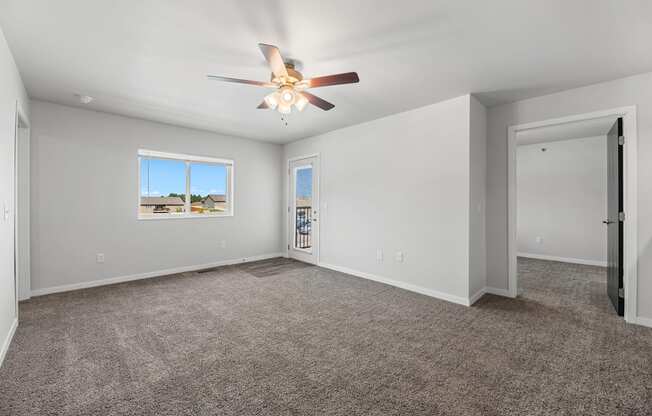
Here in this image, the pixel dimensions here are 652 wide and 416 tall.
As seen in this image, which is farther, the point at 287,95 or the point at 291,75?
the point at 287,95

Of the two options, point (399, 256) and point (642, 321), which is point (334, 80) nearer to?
point (399, 256)

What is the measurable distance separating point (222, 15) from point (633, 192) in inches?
161

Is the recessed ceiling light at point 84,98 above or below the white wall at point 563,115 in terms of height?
above

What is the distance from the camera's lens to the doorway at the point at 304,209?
5531 mm

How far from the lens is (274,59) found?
2.19 meters

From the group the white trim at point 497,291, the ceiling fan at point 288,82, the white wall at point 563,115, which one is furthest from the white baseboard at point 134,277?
the white wall at point 563,115

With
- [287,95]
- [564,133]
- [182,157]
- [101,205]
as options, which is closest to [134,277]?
[101,205]

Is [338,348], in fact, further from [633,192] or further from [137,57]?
[633,192]

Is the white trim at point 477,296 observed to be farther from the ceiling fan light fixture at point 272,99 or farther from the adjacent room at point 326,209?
the ceiling fan light fixture at point 272,99

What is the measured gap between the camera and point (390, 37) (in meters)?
2.26

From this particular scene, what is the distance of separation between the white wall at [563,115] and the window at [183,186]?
4390mm

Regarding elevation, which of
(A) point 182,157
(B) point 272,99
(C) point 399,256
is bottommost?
(C) point 399,256

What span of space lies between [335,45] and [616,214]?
3.47 m

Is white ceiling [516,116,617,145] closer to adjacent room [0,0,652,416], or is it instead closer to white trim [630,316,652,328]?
adjacent room [0,0,652,416]
